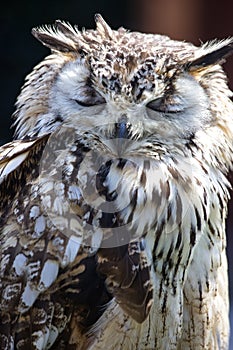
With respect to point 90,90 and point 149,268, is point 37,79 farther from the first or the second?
point 149,268

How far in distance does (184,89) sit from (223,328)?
0.77 metres

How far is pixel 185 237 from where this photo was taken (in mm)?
3053

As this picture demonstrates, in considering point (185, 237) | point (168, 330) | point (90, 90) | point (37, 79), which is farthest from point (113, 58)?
point (168, 330)

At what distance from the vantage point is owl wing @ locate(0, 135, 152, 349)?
2.94 metres

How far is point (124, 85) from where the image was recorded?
2.89 meters

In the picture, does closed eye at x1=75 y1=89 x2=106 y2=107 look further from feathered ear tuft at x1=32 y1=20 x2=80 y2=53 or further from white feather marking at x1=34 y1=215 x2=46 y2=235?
white feather marking at x1=34 y1=215 x2=46 y2=235

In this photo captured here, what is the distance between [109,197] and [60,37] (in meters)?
0.49

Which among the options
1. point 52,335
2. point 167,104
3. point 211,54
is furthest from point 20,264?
point 211,54

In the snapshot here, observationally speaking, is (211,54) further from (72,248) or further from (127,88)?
(72,248)

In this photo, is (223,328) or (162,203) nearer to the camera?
(162,203)

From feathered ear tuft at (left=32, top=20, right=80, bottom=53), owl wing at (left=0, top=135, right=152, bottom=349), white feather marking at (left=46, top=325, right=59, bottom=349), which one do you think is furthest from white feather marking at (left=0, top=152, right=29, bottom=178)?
white feather marking at (left=46, top=325, right=59, bottom=349)

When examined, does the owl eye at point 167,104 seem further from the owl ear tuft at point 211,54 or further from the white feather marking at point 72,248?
the white feather marking at point 72,248

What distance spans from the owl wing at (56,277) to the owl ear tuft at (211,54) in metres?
0.49

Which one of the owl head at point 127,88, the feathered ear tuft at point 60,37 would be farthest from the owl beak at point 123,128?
the feathered ear tuft at point 60,37
